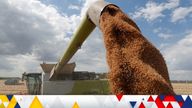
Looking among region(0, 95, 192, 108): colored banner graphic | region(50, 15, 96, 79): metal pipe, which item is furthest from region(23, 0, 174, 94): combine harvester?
region(0, 95, 192, 108): colored banner graphic

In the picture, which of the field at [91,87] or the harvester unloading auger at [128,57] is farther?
the field at [91,87]

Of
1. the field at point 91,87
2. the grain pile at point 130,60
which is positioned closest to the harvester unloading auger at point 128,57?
the grain pile at point 130,60

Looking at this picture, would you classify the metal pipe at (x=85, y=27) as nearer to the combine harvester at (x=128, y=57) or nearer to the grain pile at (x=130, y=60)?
the combine harvester at (x=128, y=57)

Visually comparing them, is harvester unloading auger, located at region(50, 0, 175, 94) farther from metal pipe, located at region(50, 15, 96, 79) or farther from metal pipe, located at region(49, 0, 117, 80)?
metal pipe, located at region(50, 15, 96, 79)

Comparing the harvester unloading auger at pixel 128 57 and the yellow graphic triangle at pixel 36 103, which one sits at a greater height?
the harvester unloading auger at pixel 128 57

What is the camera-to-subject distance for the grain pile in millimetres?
5773

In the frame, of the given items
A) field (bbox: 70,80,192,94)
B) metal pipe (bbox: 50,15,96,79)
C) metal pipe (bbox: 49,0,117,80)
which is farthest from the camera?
field (bbox: 70,80,192,94)

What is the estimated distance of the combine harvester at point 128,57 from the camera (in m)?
5.80

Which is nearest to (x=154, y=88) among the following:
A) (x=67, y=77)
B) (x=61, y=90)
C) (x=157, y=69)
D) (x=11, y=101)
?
(x=157, y=69)

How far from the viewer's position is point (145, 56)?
6621 mm

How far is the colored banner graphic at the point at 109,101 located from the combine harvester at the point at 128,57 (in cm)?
278

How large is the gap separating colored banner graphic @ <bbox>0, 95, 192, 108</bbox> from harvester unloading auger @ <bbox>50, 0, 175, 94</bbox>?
2778 millimetres

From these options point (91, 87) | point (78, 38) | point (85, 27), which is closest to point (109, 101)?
point (85, 27)

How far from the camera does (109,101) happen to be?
9.48 ft
